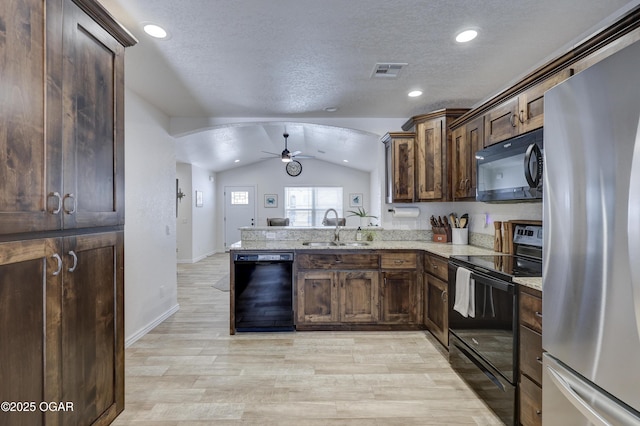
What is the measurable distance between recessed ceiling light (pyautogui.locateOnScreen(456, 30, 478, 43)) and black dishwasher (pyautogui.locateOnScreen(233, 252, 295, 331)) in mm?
2335

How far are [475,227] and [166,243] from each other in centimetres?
356

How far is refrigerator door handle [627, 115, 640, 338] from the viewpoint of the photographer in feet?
3.03

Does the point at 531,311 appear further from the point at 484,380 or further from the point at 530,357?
the point at 484,380

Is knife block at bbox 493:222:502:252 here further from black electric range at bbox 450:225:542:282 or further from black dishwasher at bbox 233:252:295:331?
black dishwasher at bbox 233:252:295:331

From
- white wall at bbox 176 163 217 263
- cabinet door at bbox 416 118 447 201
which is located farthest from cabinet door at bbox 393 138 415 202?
white wall at bbox 176 163 217 263

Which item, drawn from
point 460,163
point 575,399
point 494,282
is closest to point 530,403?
point 575,399

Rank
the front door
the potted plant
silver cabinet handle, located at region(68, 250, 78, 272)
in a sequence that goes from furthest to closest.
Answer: the front door < the potted plant < silver cabinet handle, located at region(68, 250, 78, 272)

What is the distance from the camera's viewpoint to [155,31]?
Answer: 6.41ft

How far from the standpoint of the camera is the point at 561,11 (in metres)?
1.78

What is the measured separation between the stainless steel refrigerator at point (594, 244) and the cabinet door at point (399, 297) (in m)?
1.82

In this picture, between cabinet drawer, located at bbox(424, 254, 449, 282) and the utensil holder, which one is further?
the utensil holder

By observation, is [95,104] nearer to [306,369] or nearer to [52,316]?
[52,316]

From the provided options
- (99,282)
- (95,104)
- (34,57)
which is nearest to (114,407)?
(99,282)

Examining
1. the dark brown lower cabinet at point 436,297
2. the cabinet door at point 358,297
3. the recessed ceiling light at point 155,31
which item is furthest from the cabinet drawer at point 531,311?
the recessed ceiling light at point 155,31
